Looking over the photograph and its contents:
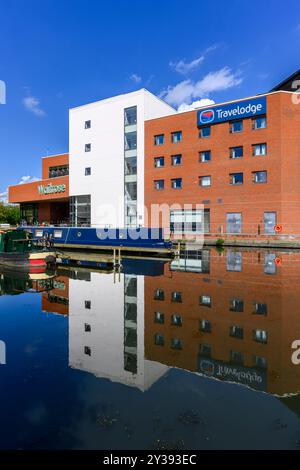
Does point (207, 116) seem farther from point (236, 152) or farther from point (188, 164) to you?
point (188, 164)

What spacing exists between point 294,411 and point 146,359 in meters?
2.74

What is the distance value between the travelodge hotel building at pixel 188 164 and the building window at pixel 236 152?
11 centimetres

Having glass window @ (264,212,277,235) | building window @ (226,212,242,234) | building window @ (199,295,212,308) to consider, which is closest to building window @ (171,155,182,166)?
building window @ (226,212,242,234)

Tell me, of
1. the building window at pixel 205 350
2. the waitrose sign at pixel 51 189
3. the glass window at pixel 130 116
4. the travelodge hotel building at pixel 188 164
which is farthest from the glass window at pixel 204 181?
the building window at pixel 205 350

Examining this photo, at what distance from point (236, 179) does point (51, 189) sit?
91.5 feet

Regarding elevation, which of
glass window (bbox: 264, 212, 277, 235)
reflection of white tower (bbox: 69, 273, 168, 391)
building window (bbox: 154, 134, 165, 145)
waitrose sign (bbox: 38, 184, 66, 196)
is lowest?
reflection of white tower (bbox: 69, 273, 168, 391)

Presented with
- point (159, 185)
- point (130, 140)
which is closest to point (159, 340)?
point (159, 185)

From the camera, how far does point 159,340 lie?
700 cm

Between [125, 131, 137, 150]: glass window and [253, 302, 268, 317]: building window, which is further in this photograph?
[125, 131, 137, 150]: glass window

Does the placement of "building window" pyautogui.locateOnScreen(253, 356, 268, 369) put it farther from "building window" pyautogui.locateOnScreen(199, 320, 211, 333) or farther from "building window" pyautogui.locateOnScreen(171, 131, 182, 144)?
"building window" pyautogui.locateOnScreen(171, 131, 182, 144)

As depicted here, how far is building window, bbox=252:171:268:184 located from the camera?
110 feet

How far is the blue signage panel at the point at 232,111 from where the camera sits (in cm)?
3341

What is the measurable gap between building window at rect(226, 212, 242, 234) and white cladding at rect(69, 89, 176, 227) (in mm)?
10818

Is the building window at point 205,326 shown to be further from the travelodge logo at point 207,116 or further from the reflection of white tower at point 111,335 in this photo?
the travelodge logo at point 207,116
